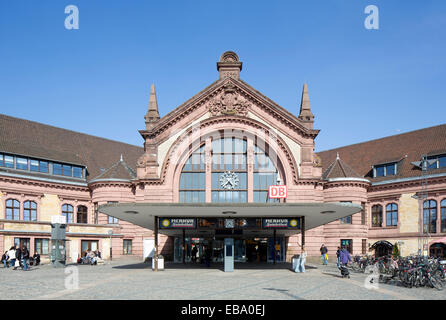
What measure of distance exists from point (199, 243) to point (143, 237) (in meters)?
6.37

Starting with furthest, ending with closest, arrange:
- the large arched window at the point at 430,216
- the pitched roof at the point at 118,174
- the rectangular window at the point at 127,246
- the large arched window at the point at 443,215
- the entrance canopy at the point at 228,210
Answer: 1. the pitched roof at the point at 118,174
2. the rectangular window at the point at 127,246
3. the large arched window at the point at 430,216
4. the large arched window at the point at 443,215
5. the entrance canopy at the point at 228,210

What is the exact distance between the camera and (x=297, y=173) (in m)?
44.5

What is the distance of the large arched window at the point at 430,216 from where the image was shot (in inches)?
1779

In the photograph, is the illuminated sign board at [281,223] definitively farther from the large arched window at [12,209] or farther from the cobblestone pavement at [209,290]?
the large arched window at [12,209]

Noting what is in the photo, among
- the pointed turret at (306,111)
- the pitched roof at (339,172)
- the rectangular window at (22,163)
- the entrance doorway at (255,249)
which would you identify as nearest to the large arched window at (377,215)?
the pitched roof at (339,172)

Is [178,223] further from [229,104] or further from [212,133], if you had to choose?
[229,104]

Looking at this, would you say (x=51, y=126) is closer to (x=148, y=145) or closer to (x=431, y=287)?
(x=148, y=145)

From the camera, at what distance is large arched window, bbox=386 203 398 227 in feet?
160

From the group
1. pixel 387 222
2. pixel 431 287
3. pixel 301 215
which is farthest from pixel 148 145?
pixel 431 287

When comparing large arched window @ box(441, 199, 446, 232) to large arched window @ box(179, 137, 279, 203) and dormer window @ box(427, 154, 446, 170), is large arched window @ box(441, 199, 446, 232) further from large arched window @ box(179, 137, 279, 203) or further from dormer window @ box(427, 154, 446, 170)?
large arched window @ box(179, 137, 279, 203)

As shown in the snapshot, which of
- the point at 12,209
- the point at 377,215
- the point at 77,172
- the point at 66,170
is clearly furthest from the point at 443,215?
the point at 12,209

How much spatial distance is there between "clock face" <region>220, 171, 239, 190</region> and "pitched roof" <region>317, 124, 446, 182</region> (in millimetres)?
16545

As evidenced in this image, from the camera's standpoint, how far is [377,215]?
50.2 metres

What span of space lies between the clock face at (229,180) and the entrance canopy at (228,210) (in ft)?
46.1
